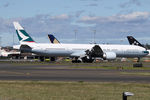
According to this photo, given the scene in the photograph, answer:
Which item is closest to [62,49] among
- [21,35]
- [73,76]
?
[21,35]

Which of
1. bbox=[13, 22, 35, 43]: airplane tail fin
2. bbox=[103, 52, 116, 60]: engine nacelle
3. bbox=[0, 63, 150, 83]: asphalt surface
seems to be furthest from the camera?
bbox=[13, 22, 35, 43]: airplane tail fin

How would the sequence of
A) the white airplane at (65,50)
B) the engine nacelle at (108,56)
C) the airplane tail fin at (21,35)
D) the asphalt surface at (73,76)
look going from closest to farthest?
the asphalt surface at (73,76) → the engine nacelle at (108,56) → the white airplane at (65,50) → the airplane tail fin at (21,35)

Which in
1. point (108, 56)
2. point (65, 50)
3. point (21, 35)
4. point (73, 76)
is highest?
point (21, 35)

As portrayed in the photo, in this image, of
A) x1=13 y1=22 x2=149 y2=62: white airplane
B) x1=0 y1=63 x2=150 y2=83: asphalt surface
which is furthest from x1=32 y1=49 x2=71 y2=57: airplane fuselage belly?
x1=0 y1=63 x2=150 y2=83: asphalt surface

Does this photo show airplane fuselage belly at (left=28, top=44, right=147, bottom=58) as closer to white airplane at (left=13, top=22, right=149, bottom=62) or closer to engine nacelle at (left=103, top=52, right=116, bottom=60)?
white airplane at (left=13, top=22, right=149, bottom=62)

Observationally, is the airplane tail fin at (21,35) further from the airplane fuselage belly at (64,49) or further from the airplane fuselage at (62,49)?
the airplane fuselage belly at (64,49)

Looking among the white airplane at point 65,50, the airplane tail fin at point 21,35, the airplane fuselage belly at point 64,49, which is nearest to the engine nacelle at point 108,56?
the white airplane at point 65,50

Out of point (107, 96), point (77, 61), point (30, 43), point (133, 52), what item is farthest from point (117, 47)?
point (107, 96)

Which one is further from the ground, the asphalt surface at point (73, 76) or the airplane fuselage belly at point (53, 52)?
the airplane fuselage belly at point (53, 52)

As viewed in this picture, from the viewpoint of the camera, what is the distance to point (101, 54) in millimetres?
81625

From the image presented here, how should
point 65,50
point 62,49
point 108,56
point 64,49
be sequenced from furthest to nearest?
point 65,50 → point 64,49 → point 62,49 → point 108,56

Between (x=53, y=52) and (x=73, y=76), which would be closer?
(x=73, y=76)

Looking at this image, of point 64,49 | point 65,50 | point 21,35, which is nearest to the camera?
point 64,49

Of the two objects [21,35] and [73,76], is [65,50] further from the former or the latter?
[73,76]
